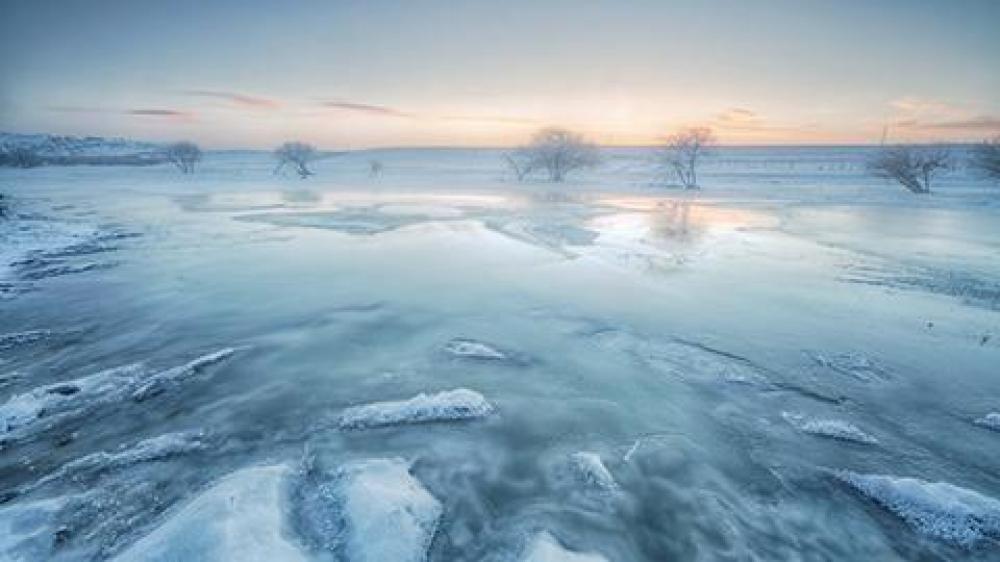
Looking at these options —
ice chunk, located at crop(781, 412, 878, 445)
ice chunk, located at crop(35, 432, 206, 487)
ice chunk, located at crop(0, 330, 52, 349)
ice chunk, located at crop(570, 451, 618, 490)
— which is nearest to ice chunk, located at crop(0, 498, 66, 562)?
ice chunk, located at crop(35, 432, 206, 487)

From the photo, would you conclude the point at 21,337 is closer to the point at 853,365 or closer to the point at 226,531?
the point at 226,531

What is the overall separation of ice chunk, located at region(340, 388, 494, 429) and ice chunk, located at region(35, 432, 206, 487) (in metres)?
1.59

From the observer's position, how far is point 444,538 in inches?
175

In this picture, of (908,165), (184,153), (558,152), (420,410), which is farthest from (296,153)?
(420,410)

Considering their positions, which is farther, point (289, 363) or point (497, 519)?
point (289, 363)

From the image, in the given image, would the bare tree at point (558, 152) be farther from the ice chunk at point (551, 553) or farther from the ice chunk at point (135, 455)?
the ice chunk at point (551, 553)

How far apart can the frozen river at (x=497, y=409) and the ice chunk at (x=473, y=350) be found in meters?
0.05

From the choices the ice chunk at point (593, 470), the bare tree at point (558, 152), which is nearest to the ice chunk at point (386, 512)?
the ice chunk at point (593, 470)

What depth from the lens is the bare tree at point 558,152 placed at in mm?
63312

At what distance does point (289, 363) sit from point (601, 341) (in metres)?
5.04

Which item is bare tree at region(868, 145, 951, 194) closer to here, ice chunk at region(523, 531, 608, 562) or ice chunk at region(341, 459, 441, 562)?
ice chunk at region(523, 531, 608, 562)

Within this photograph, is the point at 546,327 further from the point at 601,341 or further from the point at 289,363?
the point at 289,363

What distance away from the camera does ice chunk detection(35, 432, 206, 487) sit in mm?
5242

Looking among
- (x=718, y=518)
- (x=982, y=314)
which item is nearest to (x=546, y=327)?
(x=718, y=518)
